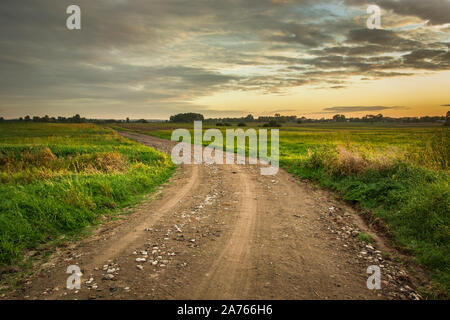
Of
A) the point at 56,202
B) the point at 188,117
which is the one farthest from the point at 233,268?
the point at 188,117

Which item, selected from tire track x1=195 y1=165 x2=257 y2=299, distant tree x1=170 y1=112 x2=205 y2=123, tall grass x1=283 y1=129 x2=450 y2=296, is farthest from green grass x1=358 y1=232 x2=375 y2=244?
distant tree x1=170 y1=112 x2=205 y2=123

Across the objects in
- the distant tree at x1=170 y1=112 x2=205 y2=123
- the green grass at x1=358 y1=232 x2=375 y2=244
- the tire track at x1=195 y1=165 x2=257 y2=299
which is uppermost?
the distant tree at x1=170 y1=112 x2=205 y2=123

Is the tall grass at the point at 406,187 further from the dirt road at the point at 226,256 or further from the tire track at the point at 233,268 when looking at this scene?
the tire track at the point at 233,268

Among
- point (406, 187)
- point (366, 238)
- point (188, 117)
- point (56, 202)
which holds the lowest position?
point (366, 238)

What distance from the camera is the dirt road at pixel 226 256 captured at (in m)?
4.19

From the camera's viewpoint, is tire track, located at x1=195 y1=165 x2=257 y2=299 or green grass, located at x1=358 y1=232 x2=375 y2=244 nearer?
tire track, located at x1=195 y1=165 x2=257 y2=299

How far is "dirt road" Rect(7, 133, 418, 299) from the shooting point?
419cm

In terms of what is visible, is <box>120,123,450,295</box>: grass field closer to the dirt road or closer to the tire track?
the dirt road

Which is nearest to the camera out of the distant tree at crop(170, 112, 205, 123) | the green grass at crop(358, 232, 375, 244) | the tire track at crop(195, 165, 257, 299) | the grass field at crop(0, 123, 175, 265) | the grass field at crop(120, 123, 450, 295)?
the tire track at crop(195, 165, 257, 299)

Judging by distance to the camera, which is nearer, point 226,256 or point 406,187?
point 226,256

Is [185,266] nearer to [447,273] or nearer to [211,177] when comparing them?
[447,273]

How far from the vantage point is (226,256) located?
17.4ft

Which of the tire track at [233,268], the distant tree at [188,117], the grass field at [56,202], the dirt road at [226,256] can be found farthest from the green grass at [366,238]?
the distant tree at [188,117]

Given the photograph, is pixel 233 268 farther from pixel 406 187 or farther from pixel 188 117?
pixel 188 117
